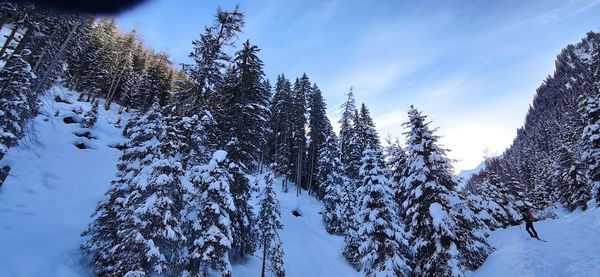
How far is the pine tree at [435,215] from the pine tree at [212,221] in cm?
1070

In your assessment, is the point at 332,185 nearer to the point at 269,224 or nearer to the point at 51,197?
the point at 269,224

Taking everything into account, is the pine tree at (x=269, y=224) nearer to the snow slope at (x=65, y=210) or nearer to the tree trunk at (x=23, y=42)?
the snow slope at (x=65, y=210)

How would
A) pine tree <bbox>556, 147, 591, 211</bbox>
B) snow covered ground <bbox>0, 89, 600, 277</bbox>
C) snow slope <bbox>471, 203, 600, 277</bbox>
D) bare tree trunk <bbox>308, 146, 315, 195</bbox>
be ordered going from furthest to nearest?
bare tree trunk <bbox>308, 146, 315, 195</bbox> < pine tree <bbox>556, 147, 591, 211</bbox> < snow covered ground <bbox>0, 89, 600, 277</bbox> < snow slope <bbox>471, 203, 600, 277</bbox>

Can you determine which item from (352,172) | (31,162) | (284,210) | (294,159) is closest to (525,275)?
(284,210)

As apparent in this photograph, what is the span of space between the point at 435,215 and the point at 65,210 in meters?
24.4

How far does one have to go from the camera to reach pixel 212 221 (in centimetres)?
1534

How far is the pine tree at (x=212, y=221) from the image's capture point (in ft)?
48.0

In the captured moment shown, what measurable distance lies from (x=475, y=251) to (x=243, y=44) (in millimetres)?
19565

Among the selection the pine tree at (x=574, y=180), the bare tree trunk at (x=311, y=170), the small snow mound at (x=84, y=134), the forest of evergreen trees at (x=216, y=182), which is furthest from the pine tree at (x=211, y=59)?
the pine tree at (x=574, y=180)

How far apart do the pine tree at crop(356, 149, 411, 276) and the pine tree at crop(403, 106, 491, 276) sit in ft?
3.57

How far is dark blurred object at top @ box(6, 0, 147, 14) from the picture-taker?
6.00 metres

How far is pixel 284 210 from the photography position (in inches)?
1519

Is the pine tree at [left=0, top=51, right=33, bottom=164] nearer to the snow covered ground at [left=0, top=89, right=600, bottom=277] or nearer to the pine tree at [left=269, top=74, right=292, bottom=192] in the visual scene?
the snow covered ground at [left=0, top=89, right=600, bottom=277]

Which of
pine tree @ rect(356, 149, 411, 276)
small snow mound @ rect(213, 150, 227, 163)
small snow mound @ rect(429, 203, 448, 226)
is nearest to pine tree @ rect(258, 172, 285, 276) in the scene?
pine tree @ rect(356, 149, 411, 276)
